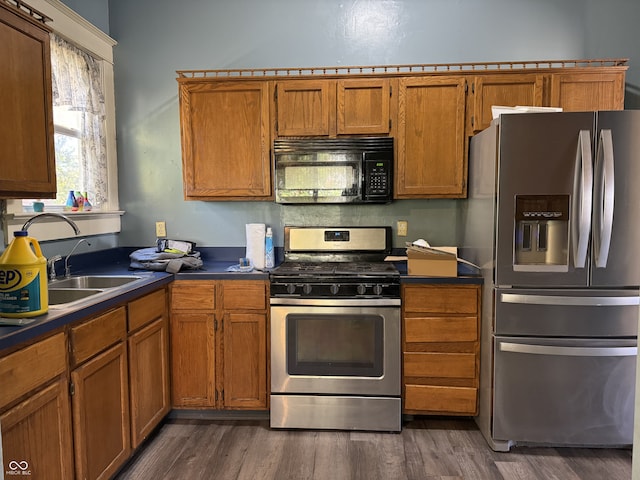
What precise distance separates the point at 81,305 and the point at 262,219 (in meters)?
1.59

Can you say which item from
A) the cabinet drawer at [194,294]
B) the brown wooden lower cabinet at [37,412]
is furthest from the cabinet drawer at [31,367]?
the cabinet drawer at [194,294]

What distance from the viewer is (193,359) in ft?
8.80

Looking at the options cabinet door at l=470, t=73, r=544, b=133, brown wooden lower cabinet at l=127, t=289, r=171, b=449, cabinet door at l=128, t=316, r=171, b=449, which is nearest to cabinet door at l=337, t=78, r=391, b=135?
cabinet door at l=470, t=73, r=544, b=133

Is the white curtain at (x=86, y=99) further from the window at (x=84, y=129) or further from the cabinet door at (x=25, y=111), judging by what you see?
the cabinet door at (x=25, y=111)

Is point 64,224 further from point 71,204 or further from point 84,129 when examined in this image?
point 84,129

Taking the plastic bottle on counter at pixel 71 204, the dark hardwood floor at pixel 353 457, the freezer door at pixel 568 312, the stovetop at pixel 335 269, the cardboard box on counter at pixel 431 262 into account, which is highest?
the plastic bottle on counter at pixel 71 204

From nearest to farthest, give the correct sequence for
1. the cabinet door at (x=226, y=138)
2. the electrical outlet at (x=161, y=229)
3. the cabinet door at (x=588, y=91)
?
1. the cabinet door at (x=588, y=91)
2. the cabinet door at (x=226, y=138)
3. the electrical outlet at (x=161, y=229)

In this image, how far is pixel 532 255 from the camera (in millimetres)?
2326

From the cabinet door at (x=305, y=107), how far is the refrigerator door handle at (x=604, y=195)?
1.51 metres

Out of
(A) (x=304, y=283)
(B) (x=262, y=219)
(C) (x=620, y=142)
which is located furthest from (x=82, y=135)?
(C) (x=620, y=142)

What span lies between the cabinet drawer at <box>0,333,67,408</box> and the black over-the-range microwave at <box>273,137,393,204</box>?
160 cm

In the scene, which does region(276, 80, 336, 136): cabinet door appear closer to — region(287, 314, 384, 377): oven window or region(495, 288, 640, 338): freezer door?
region(287, 314, 384, 377): oven window

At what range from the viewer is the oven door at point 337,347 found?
255cm

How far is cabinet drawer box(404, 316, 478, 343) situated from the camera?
8.45ft
